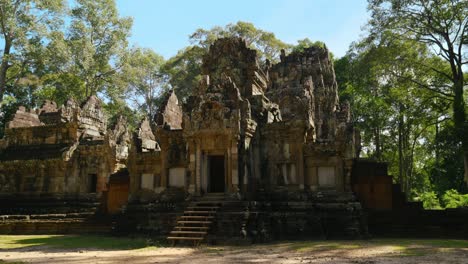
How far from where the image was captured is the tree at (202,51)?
44.7 meters

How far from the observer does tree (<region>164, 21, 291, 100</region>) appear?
4466 cm

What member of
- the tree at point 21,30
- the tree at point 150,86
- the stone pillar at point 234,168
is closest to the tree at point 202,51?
the tree at point 150,86

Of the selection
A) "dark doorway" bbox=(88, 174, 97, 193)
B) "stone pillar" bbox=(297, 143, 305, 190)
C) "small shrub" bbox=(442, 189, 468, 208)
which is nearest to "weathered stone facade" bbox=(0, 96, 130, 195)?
"dark doorway" bbox=(88, 174, 97, 193)

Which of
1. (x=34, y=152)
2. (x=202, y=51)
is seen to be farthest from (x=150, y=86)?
(x=34, y=152)

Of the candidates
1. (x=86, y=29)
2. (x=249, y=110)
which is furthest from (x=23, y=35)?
(x=249, y=110)

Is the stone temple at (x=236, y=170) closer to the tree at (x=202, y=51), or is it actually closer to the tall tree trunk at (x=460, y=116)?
the tall tree trunk at (x=460, y=116)

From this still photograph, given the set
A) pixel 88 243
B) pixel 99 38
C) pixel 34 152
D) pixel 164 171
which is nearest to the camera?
pixel 88 243

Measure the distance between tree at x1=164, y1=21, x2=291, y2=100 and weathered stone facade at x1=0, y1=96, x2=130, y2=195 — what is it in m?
16.6

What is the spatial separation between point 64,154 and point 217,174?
12.4 metres

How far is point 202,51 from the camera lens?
4522cm

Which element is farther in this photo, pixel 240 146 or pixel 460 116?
pixel 460 116

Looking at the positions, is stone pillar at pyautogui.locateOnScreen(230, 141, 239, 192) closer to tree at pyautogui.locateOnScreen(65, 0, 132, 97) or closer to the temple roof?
the temple roof

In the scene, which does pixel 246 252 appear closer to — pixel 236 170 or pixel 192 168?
pixel 236 170

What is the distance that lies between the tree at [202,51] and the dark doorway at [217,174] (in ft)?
83.1
